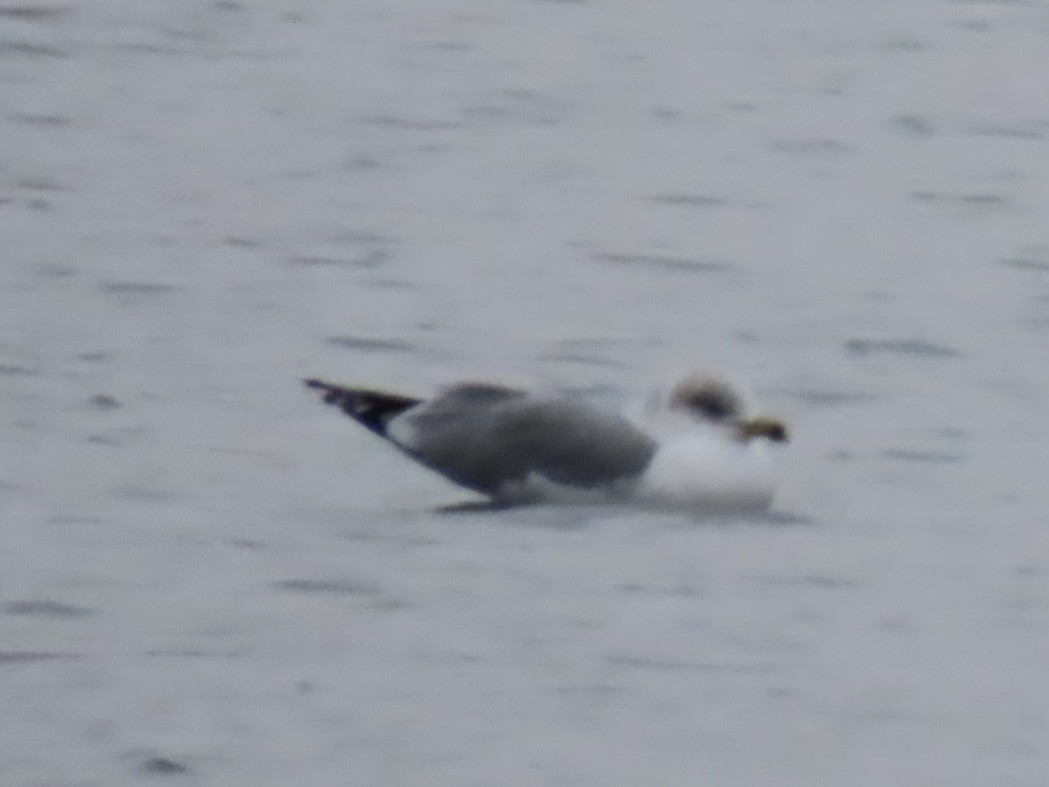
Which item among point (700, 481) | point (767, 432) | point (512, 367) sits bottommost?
point (512, 367)

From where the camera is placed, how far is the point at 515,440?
1131 centimetres

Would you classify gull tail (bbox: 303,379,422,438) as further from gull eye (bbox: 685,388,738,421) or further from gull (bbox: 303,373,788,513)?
gull eye (bbox: 685,388,738,421)

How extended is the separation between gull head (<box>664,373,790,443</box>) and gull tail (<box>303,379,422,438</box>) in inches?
30.3

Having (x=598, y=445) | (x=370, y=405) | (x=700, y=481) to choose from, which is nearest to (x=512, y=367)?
(x=370, y=405)

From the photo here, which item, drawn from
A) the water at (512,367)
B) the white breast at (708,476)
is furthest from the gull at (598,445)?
the water at (512,367)

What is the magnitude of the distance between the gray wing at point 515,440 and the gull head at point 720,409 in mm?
158

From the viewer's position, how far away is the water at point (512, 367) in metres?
9.12

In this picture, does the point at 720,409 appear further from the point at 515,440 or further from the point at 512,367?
the point at 512,367

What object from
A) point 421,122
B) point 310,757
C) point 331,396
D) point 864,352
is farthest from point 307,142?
point 310,757

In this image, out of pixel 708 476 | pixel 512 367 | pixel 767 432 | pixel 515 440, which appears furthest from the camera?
pixel 512 367

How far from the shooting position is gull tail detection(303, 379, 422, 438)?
11.5 meters

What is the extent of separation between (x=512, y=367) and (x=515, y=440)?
1.89 metres

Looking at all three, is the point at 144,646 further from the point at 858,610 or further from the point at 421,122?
the point at 421,122

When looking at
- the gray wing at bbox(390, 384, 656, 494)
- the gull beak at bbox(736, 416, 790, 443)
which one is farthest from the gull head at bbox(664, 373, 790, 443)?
the gray wing at bbox(390, 384, 656, 494)
